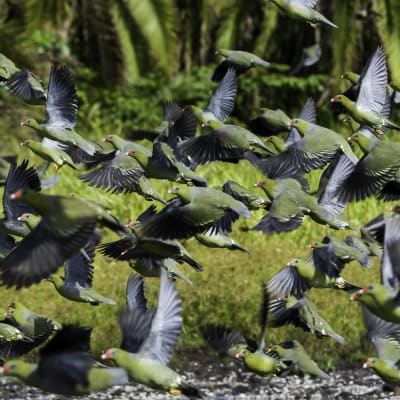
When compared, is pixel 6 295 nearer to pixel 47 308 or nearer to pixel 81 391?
pixel 47 308

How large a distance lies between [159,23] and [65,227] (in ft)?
33.3

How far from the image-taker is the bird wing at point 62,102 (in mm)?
5090

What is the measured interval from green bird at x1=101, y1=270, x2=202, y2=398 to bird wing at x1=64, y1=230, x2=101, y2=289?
92 cm

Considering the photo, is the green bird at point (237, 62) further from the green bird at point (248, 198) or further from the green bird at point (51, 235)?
the green bird at point (51, 235)

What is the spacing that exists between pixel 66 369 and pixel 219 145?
4.97 feet

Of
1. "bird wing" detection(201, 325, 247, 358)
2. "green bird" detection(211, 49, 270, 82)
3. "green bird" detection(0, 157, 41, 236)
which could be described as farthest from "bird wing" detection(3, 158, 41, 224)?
"green bird" detection(211, 49, 270, 82)

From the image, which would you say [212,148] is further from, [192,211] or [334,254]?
[334,254]

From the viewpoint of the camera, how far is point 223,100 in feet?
18.1

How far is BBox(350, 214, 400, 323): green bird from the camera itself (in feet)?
13.2

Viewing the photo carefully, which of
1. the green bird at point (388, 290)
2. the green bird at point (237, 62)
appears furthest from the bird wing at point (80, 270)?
the green bird at point (388, 290)

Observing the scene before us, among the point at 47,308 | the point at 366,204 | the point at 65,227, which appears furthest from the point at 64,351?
the point at 366,204

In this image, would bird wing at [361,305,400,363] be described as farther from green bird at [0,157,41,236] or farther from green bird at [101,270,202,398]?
green bird at [0,157,41,236]

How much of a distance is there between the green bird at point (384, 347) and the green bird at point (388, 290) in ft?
1.23

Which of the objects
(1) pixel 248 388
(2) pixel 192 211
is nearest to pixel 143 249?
(2) pixel 192 211
